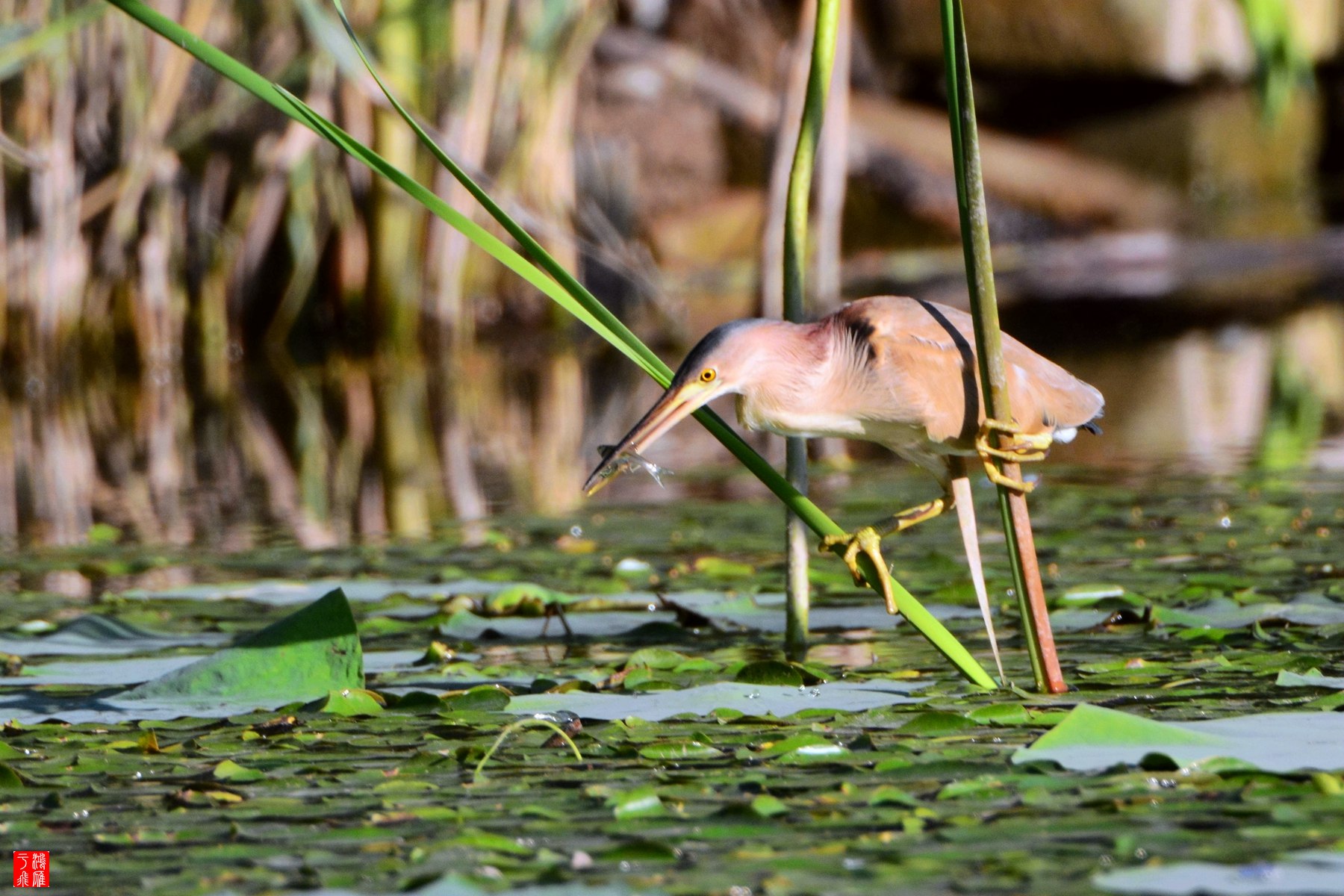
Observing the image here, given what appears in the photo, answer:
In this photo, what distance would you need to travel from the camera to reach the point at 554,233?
4.83 m

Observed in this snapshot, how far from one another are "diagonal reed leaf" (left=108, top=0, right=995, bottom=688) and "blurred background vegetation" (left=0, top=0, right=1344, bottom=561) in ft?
4.39

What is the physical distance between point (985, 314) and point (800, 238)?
22.6 inches

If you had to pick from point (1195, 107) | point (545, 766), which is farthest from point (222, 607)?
point (1195, 107)

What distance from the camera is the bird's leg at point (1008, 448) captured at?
2467 millimetres

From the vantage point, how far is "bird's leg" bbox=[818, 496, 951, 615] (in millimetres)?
2564

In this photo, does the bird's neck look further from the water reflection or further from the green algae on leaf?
the water reflection

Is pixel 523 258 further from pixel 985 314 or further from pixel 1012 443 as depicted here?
pixel 1012 443

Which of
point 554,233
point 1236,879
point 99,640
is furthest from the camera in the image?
point 554,233

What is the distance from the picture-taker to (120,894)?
184 centimetres

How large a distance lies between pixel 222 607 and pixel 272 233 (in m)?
6.14

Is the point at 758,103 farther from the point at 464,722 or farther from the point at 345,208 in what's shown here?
the point at 464,722

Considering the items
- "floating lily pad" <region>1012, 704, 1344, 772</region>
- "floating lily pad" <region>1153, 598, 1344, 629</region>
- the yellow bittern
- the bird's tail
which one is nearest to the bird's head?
the yellow bittern

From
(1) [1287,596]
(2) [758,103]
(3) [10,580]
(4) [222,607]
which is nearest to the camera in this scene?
(1) [1287,596]

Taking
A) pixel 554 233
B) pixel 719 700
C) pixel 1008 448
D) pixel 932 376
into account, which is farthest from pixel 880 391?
pixel 554 233
